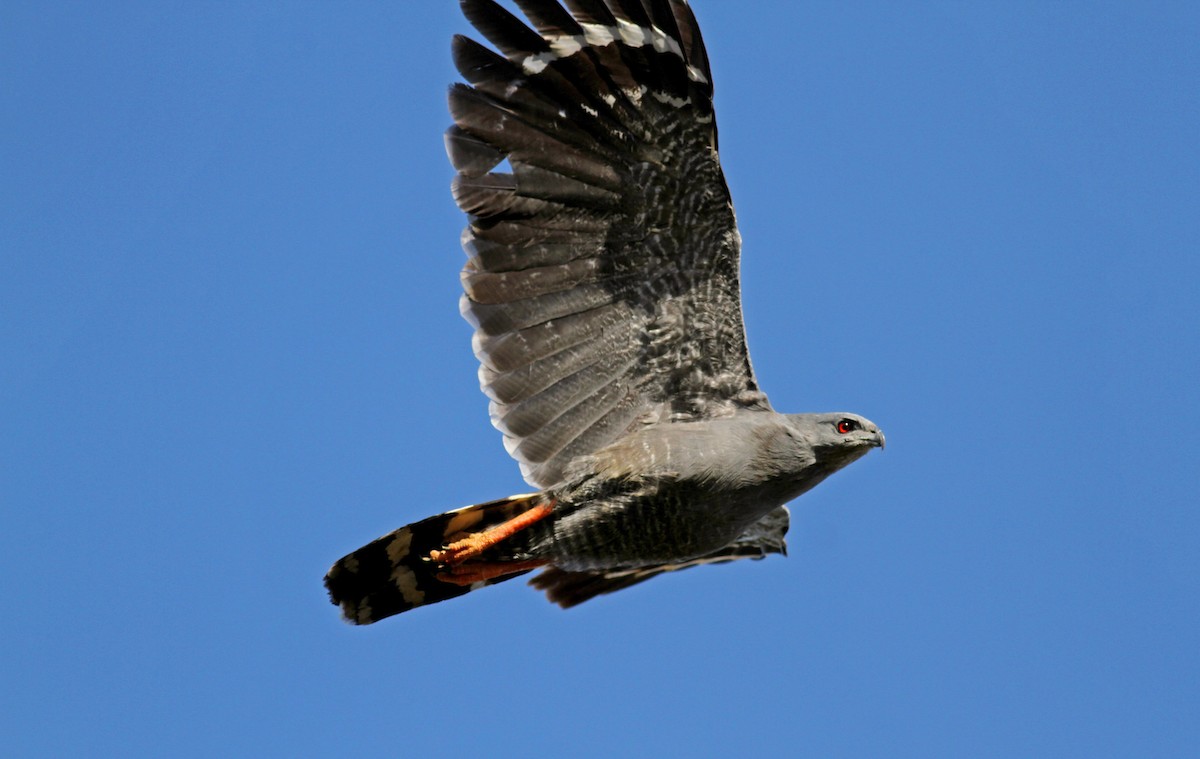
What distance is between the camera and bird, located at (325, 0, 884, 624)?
24.5 ft

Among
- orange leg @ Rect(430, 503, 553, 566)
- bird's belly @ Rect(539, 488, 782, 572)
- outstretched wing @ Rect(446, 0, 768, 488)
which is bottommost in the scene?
bird's belly @ Rect(539, 488, 782, 572)

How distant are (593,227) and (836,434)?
6.22ft

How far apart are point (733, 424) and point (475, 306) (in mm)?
1675

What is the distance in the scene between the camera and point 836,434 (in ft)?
26.3

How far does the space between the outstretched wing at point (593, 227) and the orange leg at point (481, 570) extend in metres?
0.52

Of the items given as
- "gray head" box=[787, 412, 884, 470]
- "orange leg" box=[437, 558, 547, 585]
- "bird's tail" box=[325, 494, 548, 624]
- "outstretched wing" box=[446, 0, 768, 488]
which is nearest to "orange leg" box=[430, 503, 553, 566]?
"bird's tail" box=[325, 494, 548, 624]

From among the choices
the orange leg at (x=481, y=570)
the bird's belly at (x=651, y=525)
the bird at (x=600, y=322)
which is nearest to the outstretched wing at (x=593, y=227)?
the bird at (x=600, y=322)

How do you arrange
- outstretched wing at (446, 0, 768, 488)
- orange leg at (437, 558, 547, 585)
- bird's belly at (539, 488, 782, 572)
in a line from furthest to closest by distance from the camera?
orange leg at (437, 558, 547, 585)
bird's belly at (539, 488, 782, 572)
outstretched wing at (446, 0, 768, 488)

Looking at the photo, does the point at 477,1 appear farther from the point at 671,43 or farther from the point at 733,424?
the point at 733,424

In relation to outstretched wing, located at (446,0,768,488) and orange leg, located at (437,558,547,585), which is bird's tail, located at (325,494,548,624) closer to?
orange leg, located at (437,558,547,585)

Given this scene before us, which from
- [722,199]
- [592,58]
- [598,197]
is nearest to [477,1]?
[592,58]

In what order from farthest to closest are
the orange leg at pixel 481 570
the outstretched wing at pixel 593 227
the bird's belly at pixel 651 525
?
the orange leg at pixel 481 570
the bird's belly at pixel 651 525
the outstretched wing at pixel 593 227

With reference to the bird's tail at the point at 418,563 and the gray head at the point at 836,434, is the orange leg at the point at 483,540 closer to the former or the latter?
the bird's tail at the point at 418,563

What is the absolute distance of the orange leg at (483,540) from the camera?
313 inches
